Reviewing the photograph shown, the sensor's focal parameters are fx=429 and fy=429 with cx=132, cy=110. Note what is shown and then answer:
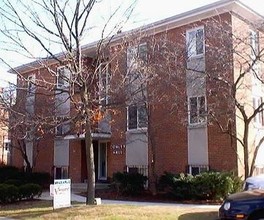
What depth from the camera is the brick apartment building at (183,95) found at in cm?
1714

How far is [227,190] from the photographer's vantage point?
1667cm

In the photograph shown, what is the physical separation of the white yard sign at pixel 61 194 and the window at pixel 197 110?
22.3 feet

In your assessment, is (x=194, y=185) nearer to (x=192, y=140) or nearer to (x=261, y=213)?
(x=192, y=140)

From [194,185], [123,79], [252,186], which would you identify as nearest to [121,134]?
[194,185]

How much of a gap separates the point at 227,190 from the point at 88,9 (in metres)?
8.62

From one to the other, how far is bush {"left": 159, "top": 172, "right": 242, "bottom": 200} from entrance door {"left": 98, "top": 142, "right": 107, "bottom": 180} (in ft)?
28.7

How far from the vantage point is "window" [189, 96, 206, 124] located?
18075 mm

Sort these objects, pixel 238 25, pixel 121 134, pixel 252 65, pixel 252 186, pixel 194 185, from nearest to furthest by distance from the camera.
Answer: pixel 252 186 < pixel 252 65 < pixel 194 185 < pixel 238 25 < pixel 121 134

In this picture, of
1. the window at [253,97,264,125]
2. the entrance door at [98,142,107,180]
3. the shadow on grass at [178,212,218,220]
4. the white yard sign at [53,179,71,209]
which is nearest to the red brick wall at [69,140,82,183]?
the entrance door at [98,142,107,180]

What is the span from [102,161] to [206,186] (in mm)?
10577

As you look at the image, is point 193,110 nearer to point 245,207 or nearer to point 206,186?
point 206,186

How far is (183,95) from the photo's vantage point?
776 inches

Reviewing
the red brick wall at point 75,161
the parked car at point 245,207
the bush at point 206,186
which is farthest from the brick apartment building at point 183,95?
the parked car at point 245,207

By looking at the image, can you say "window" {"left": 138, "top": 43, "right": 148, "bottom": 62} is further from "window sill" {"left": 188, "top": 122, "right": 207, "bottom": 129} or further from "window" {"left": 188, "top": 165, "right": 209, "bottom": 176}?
"window" {"left": 188, "top": 165, "right": 209, "bottom": 176}
